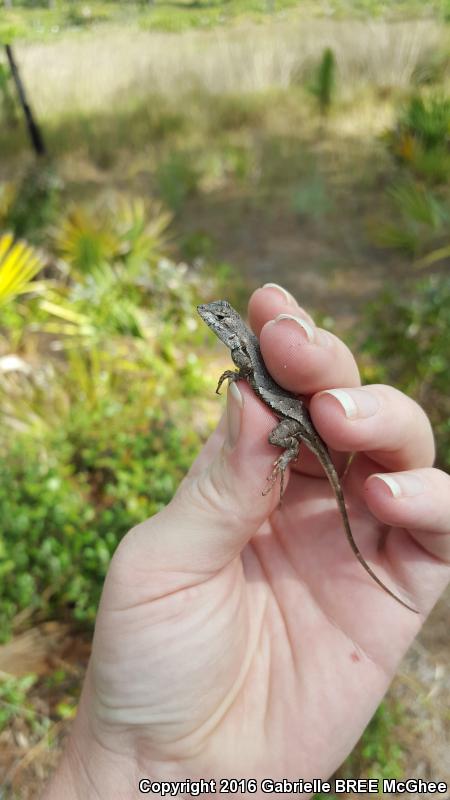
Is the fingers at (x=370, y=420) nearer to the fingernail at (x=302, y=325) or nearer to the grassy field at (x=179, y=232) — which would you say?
the fingernail at (x=302, y=325)

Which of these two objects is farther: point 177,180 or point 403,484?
point 177,180

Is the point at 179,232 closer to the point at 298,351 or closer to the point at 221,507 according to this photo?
the point at 298,351

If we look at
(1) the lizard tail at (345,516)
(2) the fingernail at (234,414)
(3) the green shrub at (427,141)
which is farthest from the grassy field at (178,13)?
(1) the lizard tail at (345,516)

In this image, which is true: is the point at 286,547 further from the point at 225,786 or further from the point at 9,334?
the point at 9,334

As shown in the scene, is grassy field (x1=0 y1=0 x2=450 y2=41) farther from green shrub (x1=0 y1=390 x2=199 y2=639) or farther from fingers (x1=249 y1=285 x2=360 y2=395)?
fingers (x1=249 y1=285 x2=360 y2=395)

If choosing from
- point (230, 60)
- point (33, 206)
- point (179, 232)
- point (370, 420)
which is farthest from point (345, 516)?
point (230, 60)

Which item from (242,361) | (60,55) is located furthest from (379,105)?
(242,361)

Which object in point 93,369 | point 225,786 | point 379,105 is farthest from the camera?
point 379,105
